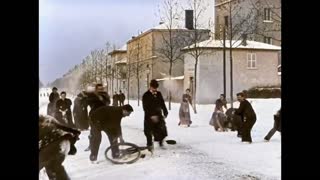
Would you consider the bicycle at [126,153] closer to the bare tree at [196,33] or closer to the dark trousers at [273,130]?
the bare tree at [196,33]

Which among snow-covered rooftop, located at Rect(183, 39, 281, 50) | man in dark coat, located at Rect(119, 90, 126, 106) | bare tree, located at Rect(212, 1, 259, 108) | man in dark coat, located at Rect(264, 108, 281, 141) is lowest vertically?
man in dark coat, located at Rect(264, 108, 281, 141)

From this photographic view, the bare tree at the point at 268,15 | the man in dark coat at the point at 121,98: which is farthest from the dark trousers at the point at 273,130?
the man in dark coat at the point at 121,98

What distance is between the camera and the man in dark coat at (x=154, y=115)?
2457 mm

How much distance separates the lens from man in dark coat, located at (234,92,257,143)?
2.51 meters

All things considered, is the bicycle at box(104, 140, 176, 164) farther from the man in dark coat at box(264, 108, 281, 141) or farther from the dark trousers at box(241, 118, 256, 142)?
the man in dark coat at box(264, 108, 281, 141)

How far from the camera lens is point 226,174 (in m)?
2.33

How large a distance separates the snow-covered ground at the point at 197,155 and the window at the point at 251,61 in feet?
0.70

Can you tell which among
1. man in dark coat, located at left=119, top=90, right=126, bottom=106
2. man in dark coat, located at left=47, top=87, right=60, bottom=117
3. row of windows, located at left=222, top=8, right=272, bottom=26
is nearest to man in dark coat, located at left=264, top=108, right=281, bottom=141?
row of windows, located at left=222, top=8, right=272, bottom=26

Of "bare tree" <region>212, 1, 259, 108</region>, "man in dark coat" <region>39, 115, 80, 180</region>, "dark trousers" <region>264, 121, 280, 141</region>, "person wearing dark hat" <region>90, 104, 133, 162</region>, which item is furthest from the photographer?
"bare tree" <region>212, 1, 259, 108</region>

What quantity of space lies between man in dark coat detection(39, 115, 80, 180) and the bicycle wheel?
241 mm

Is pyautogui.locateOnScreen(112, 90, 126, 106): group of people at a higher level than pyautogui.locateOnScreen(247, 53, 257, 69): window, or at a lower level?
lower
